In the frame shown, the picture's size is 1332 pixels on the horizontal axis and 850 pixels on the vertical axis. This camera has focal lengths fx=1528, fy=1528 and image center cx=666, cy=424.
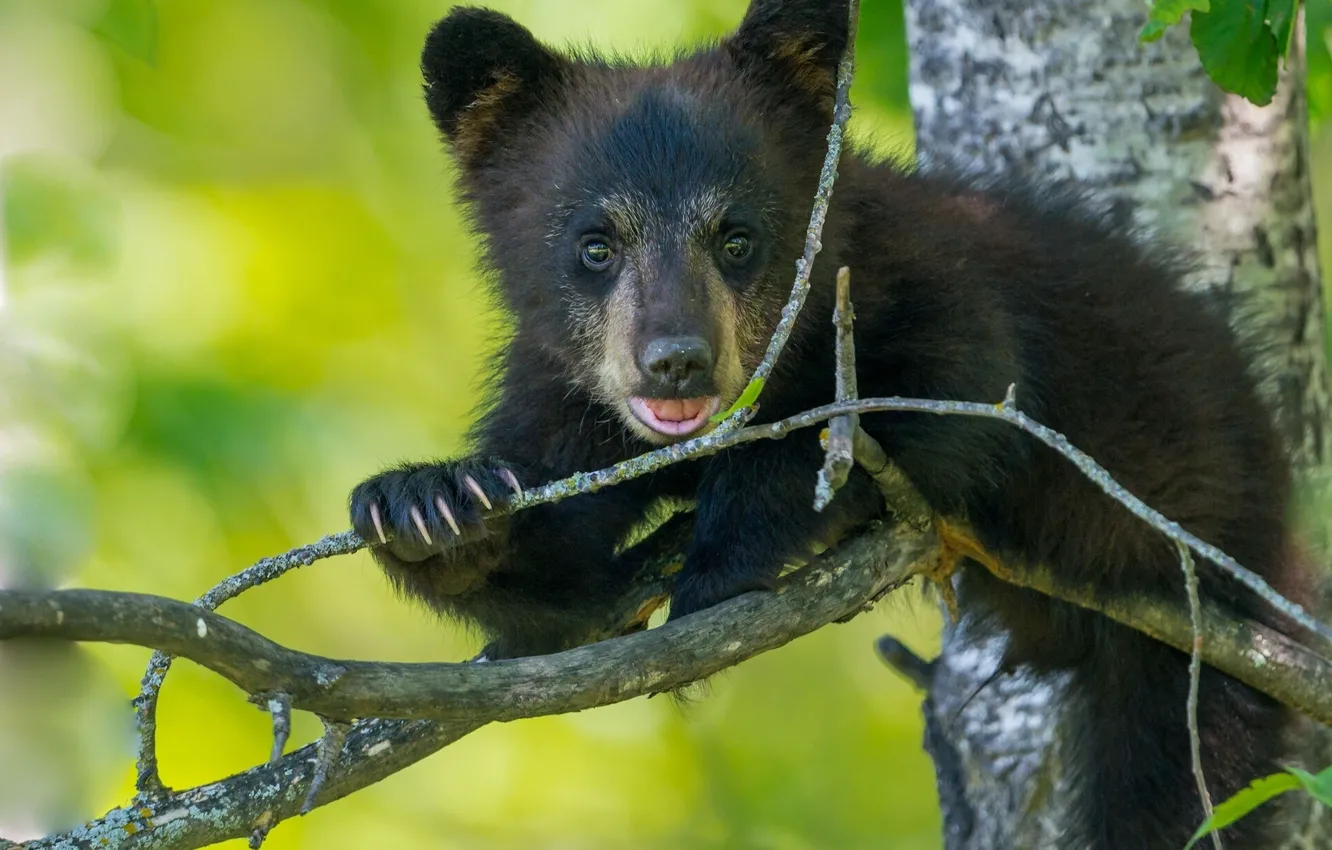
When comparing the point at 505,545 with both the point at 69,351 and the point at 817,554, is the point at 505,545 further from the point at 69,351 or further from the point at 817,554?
the point at 69,351

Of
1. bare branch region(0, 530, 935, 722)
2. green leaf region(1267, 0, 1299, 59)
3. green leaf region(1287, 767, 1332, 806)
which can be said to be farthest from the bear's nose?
green leaf region(1287, 767, 1332, 806)

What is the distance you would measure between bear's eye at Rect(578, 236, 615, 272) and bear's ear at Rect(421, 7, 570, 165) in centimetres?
73

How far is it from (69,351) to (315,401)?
167cm

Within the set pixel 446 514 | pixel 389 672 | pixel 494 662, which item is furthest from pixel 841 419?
pixel 446 514

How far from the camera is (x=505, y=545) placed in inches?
187

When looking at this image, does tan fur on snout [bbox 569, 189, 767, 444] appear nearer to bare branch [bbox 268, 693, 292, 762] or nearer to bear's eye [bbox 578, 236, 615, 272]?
bear's eye [bbox 578, 236, 615, 272]

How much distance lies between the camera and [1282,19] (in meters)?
3.83

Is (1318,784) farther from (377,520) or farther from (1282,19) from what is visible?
(377,520)

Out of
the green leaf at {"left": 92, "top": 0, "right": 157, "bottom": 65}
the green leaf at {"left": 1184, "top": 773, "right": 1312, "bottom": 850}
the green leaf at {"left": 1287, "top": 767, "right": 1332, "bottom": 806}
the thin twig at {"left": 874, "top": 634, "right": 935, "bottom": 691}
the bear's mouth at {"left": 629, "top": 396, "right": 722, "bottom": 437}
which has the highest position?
the green leaf at {"left": 92, "top": 0, "right": 157, "bottom": 65}

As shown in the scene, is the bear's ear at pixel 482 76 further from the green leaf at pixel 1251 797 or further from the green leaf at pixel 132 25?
the green leaf at pixel 1251 797

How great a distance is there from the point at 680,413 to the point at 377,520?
92 cm

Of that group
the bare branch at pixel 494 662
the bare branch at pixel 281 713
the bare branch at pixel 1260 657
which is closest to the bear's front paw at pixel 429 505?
the bare branch at pixel 494 662

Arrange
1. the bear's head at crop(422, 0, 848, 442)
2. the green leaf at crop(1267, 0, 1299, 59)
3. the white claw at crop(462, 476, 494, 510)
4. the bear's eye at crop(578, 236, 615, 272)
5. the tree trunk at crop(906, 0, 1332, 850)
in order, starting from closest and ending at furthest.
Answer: the green leaf at crop(1267, 0, 1299, 59)
the white claw at crop(462, 476, 494, 510)
the bear's head at crop(422, 0, 848, 442)
the bear's eye at crop(578, 236, 615, 272)
the tree trunk at crop(906, 0, 1332, 850)

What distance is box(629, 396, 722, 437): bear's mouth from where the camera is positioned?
14.5 ft
